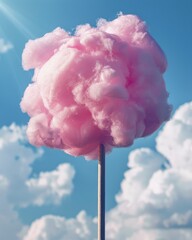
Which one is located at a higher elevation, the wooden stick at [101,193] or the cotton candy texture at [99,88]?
the cotton candy texture at [99,88]

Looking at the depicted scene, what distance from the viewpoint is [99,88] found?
14273 mm

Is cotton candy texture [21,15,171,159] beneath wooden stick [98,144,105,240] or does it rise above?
above

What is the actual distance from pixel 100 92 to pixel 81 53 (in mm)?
1423

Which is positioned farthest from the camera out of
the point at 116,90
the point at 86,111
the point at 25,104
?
the point at 25,104

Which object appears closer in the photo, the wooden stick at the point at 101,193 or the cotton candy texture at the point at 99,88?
the cotton candy texture at the point at 99,88

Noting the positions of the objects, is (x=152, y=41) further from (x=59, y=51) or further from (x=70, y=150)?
→ (x=70, y=150)

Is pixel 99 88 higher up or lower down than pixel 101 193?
higher up

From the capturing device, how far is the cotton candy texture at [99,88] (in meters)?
14.6

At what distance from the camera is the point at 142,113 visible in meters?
14.8

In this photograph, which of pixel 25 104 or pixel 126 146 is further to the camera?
pixel 25 104

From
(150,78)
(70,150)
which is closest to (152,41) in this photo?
(150,78)

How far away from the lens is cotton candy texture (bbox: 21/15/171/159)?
1455 cm

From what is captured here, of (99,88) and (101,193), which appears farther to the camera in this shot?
(101,193)

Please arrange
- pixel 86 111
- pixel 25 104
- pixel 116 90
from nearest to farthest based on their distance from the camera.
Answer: pixel 116 90 → pixel 86 111 → pixel 25 104
